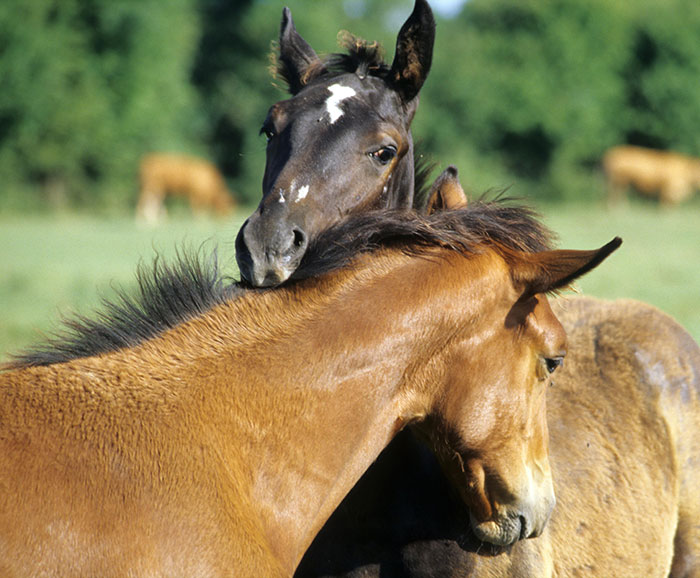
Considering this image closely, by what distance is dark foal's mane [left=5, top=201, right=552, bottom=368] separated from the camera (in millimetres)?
2770

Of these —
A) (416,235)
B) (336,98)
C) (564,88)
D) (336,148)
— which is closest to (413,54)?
(336,98)

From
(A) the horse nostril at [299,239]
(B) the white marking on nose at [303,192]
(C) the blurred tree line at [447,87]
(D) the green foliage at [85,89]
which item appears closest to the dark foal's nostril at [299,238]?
(A) the horse nostril at [299,239]

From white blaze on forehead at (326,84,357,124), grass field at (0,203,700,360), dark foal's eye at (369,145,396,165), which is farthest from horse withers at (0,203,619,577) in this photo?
grass field at (0,203,700,360)

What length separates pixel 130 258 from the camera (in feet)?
60.6

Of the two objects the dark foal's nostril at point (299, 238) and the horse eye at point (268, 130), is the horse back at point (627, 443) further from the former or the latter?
the horse eye at point (268, 130)

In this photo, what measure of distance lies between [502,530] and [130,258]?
54.2 feet

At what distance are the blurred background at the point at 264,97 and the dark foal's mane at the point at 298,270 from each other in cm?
2233

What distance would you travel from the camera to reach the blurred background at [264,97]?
30781 mm

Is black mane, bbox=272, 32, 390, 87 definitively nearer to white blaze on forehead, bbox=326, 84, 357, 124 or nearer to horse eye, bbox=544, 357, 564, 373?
white blaze on forehead, bbox=326, 84, 357, 124

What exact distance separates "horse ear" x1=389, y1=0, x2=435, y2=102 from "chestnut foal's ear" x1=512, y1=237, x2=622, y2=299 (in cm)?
201

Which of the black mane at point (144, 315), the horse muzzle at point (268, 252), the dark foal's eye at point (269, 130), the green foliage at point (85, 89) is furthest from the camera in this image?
the green foliage at point (85, 89)

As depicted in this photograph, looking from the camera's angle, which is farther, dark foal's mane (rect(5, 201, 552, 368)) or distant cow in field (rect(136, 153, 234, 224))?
distant cow in field (rect(136, 153, 234, 224))

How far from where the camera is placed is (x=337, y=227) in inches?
115

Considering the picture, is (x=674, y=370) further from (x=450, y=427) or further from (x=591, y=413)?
(x=450, y=427)
